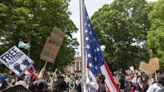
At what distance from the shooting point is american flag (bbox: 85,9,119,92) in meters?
12.0

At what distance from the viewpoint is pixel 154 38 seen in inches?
2324

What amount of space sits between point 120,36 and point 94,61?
60.0m

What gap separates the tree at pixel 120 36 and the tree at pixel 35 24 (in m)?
17.4

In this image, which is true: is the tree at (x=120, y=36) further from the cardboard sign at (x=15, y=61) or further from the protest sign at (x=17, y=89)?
the protest sign at (x=17, y=89)

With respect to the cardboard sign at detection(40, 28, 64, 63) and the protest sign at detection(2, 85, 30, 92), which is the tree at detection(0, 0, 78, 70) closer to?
the cardboard sign at detection(40, 28, 64, 63)

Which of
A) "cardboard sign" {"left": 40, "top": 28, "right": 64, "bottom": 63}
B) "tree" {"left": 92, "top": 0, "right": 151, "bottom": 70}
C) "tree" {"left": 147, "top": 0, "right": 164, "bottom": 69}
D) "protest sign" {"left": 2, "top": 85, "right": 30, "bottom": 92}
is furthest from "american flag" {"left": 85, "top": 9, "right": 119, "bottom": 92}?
"tree" {"left": 92, "top": 0, "right": 151, "bottom": 70}

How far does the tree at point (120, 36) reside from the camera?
71.0m

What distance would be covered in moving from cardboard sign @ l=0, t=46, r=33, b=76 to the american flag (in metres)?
1.59

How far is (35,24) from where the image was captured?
4722 centimetres

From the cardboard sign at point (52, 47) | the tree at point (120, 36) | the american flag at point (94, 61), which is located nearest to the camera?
the american flag at point (94, 61)

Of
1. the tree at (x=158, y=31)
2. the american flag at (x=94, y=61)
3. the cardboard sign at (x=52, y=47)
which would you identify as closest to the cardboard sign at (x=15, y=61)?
the cardboard sign at (x=52, y=47)

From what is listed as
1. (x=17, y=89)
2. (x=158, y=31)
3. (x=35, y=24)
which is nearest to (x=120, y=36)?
(x=158, y=31)

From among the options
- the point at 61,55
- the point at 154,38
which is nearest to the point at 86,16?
the point at 61,55

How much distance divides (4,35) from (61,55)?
6761mm
